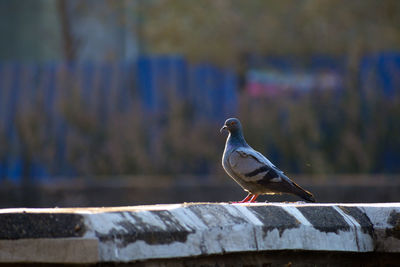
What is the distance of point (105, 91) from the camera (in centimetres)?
1552

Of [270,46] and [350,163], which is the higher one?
[270,46]

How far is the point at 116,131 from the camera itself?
14.6 m

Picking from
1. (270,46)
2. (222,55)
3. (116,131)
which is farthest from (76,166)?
(270,46)

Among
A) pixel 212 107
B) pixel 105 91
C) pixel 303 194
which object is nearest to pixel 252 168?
pixel 303 194

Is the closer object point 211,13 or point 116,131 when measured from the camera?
point 116,131

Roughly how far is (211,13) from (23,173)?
218 inches

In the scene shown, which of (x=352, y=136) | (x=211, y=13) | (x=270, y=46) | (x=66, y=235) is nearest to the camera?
(x=66, y=235)

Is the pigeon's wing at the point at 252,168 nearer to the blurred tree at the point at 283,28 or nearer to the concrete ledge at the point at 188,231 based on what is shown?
the concrete ledge at the point at 188,231

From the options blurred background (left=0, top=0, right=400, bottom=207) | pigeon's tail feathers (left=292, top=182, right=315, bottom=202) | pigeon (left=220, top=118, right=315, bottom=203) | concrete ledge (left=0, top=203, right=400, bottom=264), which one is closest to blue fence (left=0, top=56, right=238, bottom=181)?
blurred background (left=0, top=0, right=400, bottom=207)

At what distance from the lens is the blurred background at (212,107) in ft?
44.2

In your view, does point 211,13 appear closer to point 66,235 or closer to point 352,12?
point 352,12

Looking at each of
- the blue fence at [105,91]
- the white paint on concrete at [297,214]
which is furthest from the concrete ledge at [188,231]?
the blue fence at [105,91]

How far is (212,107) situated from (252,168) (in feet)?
30.9

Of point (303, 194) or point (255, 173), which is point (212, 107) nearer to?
point (255, 173)
